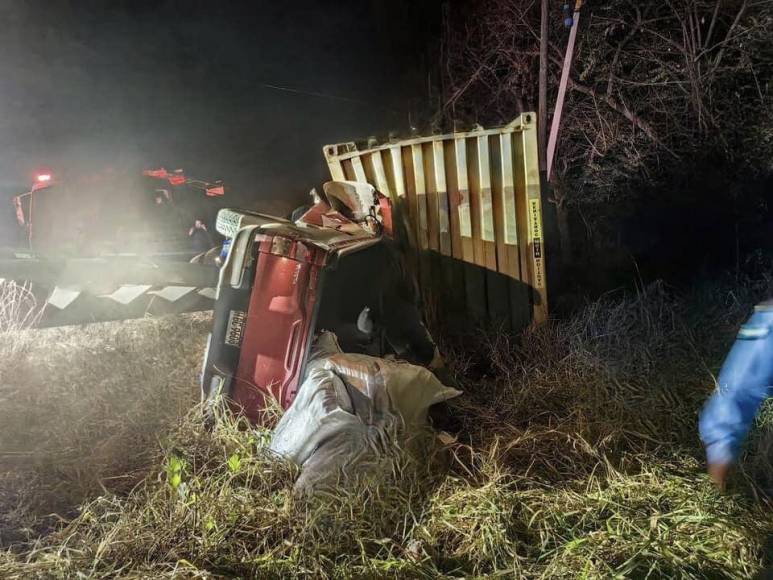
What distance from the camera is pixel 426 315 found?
14.5ft

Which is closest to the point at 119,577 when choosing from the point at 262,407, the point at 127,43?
the point at 262,407

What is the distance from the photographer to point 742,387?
6.17ft

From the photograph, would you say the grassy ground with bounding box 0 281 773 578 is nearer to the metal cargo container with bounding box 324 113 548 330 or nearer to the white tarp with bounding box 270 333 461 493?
the white tarp with bounding box 270 333 461 493

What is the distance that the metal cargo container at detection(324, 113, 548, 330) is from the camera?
4.12 m

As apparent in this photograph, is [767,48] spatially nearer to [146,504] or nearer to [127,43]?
[146,504]

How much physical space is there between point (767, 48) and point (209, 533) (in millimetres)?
5616

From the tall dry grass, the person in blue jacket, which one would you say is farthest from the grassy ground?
the person in blue jacket

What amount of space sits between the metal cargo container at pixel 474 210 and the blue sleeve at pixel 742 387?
2.22 m

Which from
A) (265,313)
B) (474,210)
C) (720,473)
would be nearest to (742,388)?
(720,473)

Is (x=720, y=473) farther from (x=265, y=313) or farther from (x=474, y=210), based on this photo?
(x=474, y=210)

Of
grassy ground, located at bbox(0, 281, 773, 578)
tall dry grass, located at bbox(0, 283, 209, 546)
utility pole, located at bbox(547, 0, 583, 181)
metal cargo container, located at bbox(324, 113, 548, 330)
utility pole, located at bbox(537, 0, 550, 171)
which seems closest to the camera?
grassy ground, located at bbox(0, 281, 773, 578)

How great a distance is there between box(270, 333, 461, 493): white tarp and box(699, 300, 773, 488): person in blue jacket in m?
1.22

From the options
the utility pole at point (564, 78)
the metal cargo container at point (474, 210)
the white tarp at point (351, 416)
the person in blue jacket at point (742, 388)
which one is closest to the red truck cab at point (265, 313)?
the white tarp at point (351, 416)

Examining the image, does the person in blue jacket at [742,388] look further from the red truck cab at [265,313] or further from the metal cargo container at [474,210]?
the metal cargo container at [474,210]
